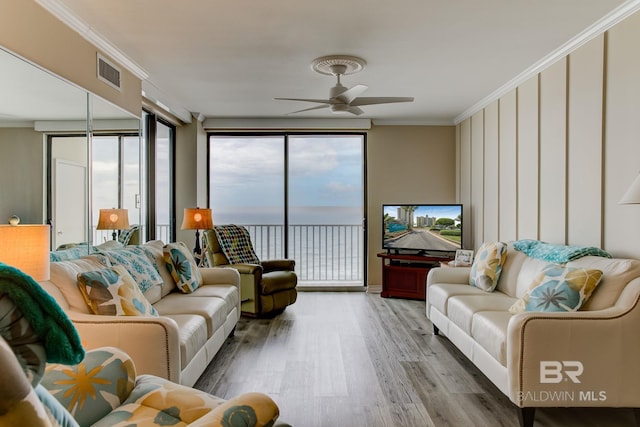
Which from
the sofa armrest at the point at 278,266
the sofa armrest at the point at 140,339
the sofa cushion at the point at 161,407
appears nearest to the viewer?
the sofa cushion at the point at 161,407

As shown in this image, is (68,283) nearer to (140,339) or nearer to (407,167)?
(140,339)

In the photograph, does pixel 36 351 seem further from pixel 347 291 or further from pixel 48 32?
pixel 347 291

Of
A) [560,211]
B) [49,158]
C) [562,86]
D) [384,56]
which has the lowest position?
[560,211]

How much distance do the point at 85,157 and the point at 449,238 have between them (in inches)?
171

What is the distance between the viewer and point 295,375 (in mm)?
2996

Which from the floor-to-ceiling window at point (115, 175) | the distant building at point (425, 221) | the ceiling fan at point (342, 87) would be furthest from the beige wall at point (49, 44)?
the distant building at point (425, 221)

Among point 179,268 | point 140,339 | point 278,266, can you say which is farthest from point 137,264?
point 278,266

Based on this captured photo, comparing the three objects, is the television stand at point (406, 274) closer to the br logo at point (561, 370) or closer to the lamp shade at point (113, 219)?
the br logo at point (561, 370)

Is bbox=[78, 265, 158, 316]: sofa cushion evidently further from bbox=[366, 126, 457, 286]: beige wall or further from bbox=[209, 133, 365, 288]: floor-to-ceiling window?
bbox=[366, 126, 457, 286]: beige wall

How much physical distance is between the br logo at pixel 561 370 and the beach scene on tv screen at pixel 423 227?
3.37m

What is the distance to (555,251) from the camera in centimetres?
311

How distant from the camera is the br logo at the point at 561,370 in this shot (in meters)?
2.17

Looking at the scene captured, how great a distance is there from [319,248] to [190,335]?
473 cm

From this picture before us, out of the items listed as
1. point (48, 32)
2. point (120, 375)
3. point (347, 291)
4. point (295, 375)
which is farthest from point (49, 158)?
point (347, 291)
